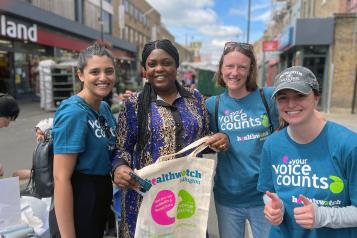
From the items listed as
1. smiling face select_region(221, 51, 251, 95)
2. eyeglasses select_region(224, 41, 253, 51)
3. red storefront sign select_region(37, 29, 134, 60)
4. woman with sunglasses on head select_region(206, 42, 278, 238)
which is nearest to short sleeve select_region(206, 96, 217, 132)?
woman with sunglasses on head select_region(206, 42, 278, 238)

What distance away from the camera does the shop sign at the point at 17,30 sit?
15544 millimetres

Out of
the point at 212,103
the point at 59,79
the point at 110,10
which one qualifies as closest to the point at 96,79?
the point at 212,103

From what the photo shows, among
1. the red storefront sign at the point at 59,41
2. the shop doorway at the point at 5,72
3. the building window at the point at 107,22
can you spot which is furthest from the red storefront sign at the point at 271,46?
the building window at the point at 107,22

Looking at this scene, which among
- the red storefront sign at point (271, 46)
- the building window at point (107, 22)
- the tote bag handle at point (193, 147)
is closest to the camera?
the tote bag handle at point (193, 147)

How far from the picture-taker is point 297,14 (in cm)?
3073

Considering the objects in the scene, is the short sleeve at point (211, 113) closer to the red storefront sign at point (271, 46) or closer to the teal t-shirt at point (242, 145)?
the teal t-shirt at point (242, 145)

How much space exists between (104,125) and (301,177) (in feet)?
4.17

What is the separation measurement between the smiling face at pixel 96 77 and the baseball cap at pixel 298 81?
43.4 inches

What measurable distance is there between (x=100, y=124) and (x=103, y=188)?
43 cm

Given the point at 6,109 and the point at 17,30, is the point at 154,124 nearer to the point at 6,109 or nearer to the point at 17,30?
the point at 6,109

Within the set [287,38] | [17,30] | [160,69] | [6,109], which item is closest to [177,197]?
[160,69]

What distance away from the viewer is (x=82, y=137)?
2.03m

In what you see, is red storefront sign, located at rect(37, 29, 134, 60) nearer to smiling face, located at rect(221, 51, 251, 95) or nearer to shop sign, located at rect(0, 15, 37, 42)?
shop sign, located at rect(0, 15, 37, 42)

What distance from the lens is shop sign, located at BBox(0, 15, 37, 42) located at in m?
15.5
